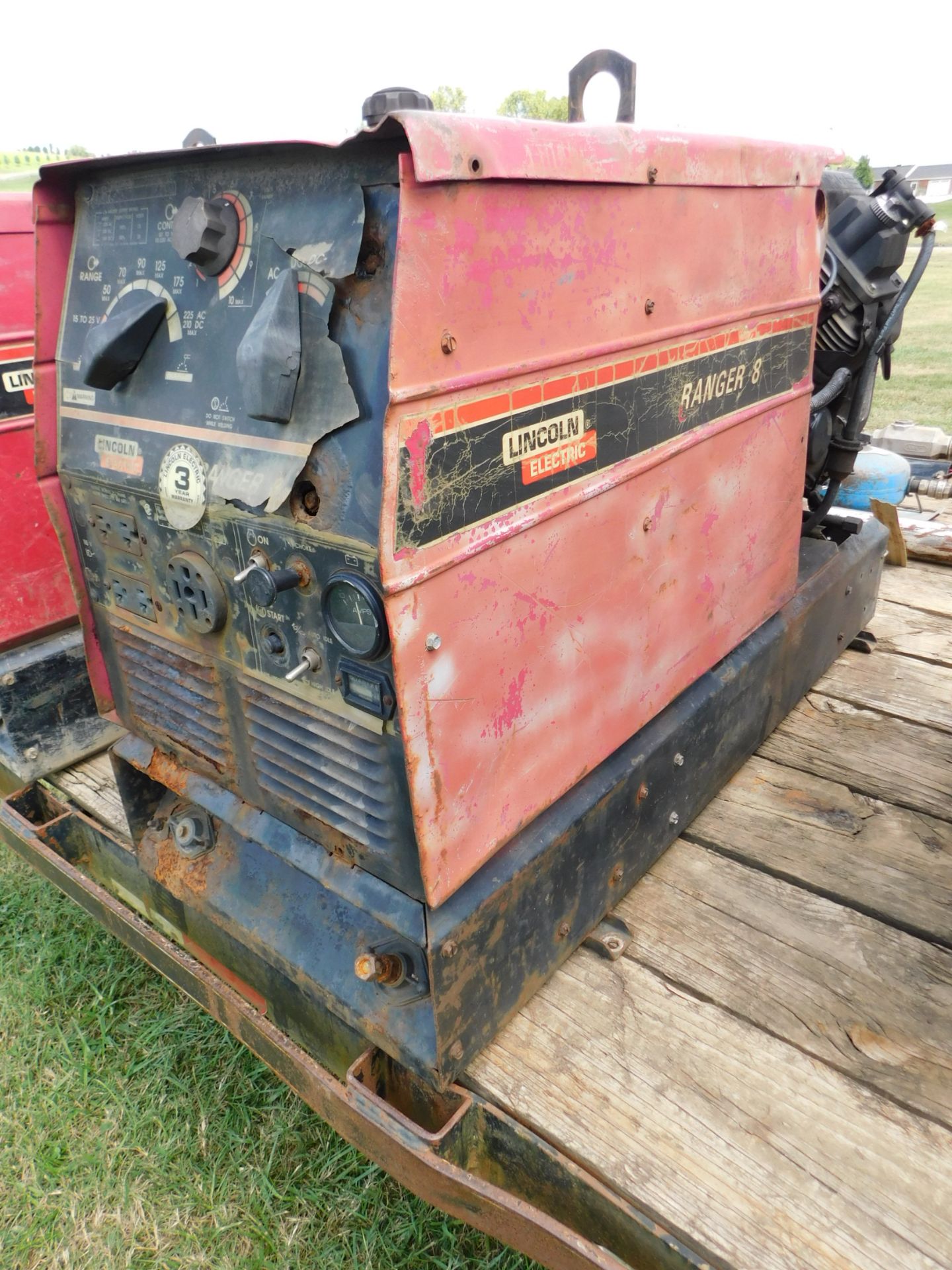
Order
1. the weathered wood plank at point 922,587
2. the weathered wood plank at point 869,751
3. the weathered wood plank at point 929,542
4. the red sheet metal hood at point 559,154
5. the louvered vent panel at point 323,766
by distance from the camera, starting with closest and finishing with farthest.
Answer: the red sheet metal hood at point 559,154, the louvered vent panel at point 323,766, the weathered wood plank at point 869,751, the weathered wood plank at point 922,587, the weathered wood plank at point 929,542

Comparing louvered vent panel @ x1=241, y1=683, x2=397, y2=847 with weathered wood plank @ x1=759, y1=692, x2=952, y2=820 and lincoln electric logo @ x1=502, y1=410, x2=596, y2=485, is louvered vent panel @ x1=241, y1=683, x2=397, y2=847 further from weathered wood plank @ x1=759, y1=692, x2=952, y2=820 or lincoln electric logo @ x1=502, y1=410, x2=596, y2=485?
weathered wood plank @ x1=759, y1=692, x2=952, y2=820

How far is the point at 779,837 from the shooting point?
1.63m

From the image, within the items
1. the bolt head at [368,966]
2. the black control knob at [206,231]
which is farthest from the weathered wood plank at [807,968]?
the black control knob at [206,231]

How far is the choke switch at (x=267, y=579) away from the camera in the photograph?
40.7 inches

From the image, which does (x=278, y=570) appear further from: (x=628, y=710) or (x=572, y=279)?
(x=628, y=710)

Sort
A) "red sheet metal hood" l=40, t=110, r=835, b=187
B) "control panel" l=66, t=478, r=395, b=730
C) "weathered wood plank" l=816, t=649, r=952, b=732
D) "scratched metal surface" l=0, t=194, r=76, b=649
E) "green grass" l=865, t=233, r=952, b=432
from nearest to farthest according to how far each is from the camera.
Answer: "red sheet metal hood" l=40, t=110, r=835, b=187, "control panel" l=66, t=478, r=395, b=730, "scratched metal surface" l=0, t=194, r=76, b=649, "weathered wood plank" l=816, t=649, r=952, b=732, "green grass" l=865, t=233, r=952, b=432

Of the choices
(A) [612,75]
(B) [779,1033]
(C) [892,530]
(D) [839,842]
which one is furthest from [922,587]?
(A) [612,75]

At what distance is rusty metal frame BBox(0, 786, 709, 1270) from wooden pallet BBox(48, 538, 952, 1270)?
0.03 m

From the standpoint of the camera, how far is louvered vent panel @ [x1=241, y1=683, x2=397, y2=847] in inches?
42.9

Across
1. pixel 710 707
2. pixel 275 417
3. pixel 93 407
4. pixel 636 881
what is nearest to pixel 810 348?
pixel 710 707

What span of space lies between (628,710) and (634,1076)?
53 centimetres

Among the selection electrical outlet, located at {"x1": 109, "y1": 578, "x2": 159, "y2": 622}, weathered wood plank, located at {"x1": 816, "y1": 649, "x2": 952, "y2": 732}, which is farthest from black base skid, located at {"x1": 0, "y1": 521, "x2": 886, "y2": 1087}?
weathered wood plank, located at {"x1": 816, "y1": 649, "x2": 952, "y2": 732}

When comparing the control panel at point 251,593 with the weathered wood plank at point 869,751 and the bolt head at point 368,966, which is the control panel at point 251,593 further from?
the weathered wood plank at point 869,751

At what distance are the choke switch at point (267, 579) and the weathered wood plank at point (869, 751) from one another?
1221 millimetres
